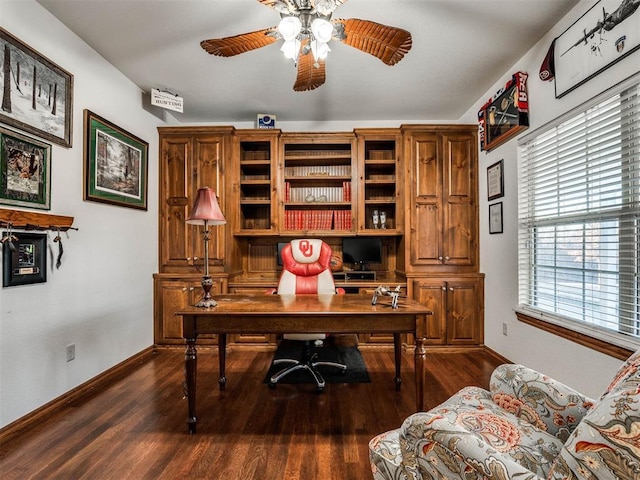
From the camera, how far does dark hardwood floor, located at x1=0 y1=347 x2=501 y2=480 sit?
1.53 m

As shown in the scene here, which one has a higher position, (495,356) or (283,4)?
(283,4)

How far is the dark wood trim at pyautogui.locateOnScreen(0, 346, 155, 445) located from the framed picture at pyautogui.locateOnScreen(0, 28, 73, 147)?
1.82m

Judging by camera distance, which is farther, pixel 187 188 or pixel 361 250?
pixel 361 250

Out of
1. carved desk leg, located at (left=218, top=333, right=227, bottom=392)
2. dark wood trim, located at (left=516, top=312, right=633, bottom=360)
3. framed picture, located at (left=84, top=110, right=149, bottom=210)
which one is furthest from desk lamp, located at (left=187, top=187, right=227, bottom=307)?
dark wood trim, located at (left=516, top=312, right=633, bottom=360)

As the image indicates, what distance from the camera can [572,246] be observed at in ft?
6.77

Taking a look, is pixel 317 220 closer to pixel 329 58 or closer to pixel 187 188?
pixel 187 188

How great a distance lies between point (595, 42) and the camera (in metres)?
1.81

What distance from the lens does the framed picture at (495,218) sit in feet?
9.53

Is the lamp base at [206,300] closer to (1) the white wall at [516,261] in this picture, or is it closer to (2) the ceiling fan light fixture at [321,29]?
(2) the ceiling fan light fixture at [321,29]

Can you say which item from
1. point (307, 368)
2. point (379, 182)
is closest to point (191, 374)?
point (307, 368)

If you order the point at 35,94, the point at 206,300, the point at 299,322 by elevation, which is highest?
the point at 35,94

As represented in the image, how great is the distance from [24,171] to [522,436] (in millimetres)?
2975

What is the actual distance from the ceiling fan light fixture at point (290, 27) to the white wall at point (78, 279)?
1701 millimetres

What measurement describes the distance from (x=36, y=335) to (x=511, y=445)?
269 centimetres
